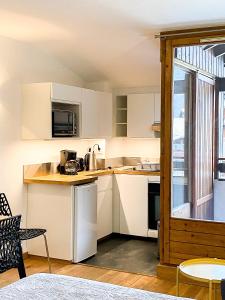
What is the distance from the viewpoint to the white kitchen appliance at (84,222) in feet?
14.5

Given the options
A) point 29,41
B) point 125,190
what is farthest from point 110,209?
point 29,41

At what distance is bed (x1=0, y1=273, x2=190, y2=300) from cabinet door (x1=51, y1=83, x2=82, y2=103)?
2.74m

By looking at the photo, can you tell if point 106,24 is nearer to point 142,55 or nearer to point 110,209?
point 142,55

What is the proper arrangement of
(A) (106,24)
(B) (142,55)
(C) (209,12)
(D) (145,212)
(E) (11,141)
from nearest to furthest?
(C) (209,12) → (A) (106,24) → (E) (11,141) → (B) (142,55) → (D) (145,212)

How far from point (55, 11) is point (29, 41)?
3.31 feet

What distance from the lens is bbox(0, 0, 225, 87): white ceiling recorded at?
3430 mm

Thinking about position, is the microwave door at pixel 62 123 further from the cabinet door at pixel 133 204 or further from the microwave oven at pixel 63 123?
the cabinet door at pixel 133 204

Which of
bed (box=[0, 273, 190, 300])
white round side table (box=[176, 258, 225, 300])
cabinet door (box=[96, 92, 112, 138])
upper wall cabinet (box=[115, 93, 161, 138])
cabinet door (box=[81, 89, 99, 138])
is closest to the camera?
bed (box=[0, 273, 190, 300])

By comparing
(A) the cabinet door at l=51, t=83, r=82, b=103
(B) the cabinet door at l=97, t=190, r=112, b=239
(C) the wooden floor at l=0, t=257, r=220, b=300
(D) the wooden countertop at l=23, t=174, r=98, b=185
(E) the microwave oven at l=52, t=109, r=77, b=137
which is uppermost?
(A) the cabinet door at l=51, t=83, r=82, b=103

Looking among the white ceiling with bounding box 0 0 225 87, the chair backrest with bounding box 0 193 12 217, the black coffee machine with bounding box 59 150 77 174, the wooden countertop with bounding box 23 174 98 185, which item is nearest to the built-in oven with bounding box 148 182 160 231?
the wooden countertop with bounding box 23 174 98 185

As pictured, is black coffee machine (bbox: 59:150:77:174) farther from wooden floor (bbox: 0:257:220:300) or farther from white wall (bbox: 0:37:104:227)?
wooden floor (bbox: 0:257:220:300)

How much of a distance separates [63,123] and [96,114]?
2.56 ft

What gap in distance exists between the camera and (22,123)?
15.1 feet

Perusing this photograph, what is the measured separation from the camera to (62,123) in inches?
188
